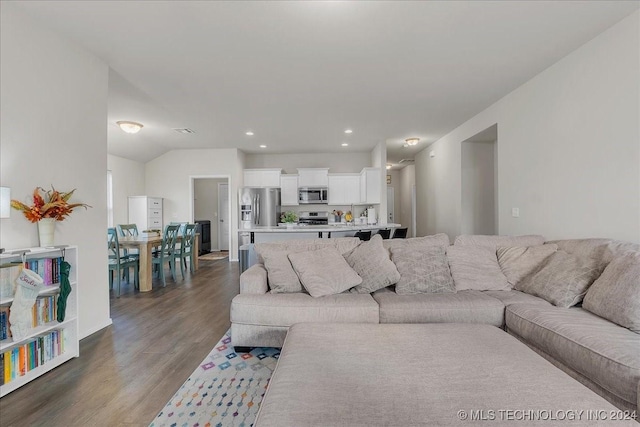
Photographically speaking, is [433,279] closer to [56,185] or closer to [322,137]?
[56,185]

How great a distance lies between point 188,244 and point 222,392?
14.3ft

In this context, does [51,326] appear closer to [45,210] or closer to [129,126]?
[45,210]

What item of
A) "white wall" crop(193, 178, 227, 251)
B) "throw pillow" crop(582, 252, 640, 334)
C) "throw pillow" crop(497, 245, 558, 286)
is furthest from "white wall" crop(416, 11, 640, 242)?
"white wall" crop(193, 178, 227, 251)

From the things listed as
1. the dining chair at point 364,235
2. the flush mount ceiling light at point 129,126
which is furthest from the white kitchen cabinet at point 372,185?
the flush mount ceiling light at point 129,126

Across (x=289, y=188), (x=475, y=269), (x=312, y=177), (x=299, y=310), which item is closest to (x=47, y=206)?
(x=299, y=310)

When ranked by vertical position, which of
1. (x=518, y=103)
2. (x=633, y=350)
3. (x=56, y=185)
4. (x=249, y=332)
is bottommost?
(x=249, y=332)

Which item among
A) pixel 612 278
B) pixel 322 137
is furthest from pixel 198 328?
pixel 322 137

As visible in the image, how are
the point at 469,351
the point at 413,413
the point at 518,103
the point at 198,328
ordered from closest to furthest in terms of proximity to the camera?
the point at 413,413 < the point at 469,351 < the point at 198,328 < the point at 518,103

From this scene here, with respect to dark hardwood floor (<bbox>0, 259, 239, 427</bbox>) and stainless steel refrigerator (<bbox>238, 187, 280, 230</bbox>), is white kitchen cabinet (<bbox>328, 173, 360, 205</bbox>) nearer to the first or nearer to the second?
stainless steel refrigerator (<bbox>238, 187, 280, 230</bbox>)

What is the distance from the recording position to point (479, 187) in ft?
18.0

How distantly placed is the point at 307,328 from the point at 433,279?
4.36 feet

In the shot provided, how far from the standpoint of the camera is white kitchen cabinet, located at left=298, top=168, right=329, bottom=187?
7.50 m

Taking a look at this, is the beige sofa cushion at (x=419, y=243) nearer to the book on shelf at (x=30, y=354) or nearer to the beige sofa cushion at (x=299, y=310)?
the beige sofa cushion at (x=299, y=310)

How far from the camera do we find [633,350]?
1460 millimetres
